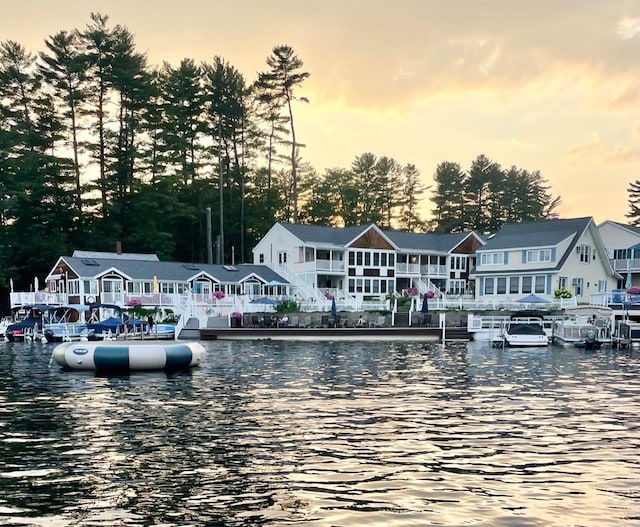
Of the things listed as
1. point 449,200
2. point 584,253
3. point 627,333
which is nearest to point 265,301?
point 627,333

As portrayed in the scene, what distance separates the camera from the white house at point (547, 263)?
57.0 meters

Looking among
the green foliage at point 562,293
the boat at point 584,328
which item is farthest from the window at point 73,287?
the green foliage at point 562,293

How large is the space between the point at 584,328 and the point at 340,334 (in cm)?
1749

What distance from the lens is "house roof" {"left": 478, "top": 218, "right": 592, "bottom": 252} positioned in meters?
58.3

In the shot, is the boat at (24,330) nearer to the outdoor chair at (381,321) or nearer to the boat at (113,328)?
the boat at (113,328)

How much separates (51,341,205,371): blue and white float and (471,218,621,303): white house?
117ft

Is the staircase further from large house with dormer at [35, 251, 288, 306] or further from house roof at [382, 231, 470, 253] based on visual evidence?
house roof at [382, 231, 470, 253]

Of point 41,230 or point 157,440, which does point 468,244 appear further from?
point 157,440

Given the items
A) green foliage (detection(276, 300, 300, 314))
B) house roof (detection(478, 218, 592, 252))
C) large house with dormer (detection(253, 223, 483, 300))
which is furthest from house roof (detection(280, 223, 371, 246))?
house roof (detection(478, 218, 592, 252))

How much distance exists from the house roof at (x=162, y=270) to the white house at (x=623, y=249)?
36.4m

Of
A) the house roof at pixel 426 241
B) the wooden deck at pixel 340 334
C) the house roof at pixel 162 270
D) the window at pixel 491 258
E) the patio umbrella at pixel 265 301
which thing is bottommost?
the wooden deck at pixel 340 334

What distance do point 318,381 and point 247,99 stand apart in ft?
234

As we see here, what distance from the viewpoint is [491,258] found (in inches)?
2470

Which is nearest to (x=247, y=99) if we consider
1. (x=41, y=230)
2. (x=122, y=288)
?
(x=41, y=230)
